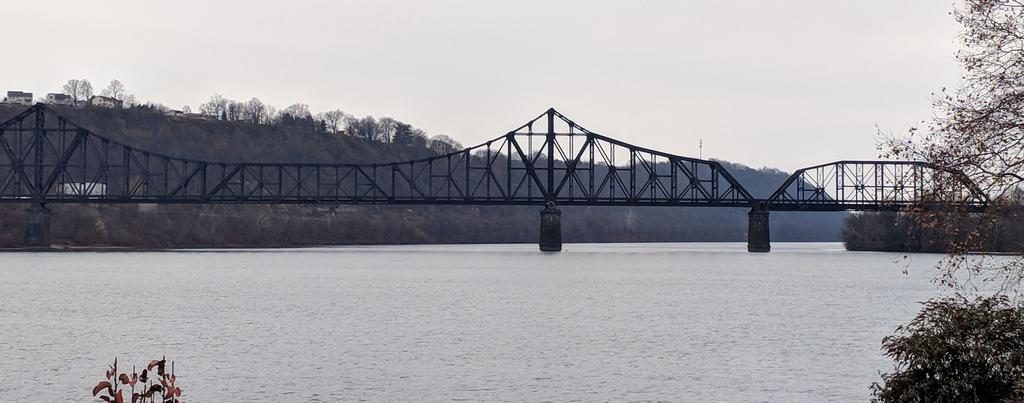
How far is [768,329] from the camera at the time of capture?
172ft

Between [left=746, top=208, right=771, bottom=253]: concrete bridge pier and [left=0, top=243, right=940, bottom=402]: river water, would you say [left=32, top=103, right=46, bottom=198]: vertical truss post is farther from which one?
[left=746, top=208, right=771, bottom=253]: concrete bridge pier

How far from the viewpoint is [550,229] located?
586ft

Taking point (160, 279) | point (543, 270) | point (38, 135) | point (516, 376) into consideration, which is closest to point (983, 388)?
point (516, 376)

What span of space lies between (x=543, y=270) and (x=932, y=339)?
92.2 meters

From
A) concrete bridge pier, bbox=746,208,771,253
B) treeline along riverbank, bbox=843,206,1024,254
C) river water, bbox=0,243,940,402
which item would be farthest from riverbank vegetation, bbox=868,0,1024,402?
concrete bridge pier, bbox=746,208,771,253

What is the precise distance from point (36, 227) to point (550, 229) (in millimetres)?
66882

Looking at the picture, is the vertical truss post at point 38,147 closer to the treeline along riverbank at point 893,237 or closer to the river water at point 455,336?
the river water at point 455,336

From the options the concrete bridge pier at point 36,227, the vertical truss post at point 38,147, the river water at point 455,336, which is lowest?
the river water at point 455,336

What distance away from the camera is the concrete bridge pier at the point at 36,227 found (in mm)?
169750

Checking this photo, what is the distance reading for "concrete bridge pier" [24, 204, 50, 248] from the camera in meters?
170

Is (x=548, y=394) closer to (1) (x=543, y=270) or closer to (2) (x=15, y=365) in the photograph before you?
Result: (2) (x=15, y=365)

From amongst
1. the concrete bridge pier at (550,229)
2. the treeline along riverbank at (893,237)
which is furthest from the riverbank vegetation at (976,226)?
the concrete bridge pier at (550,229)

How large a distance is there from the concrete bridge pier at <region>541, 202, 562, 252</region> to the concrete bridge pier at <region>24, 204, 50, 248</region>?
64617 millimetres

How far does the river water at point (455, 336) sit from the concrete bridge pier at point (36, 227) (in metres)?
78.7
